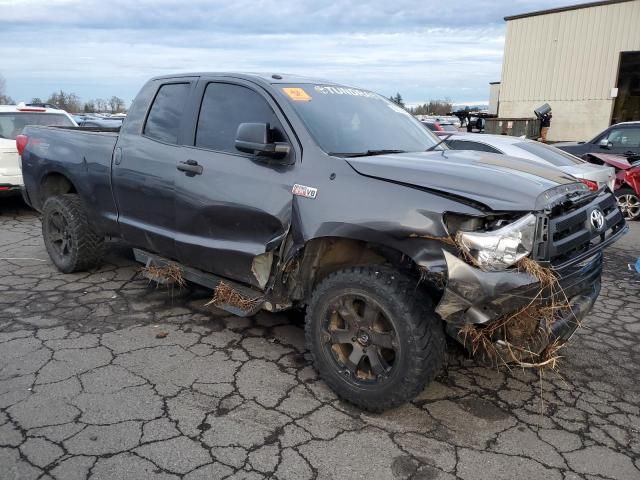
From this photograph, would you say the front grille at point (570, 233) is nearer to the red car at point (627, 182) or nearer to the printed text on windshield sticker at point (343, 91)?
the printed text on windshield sticker at point (343, 91)

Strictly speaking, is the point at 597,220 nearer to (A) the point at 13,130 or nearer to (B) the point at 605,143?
(A) the point at 13,130

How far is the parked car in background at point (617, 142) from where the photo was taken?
10.9 meters

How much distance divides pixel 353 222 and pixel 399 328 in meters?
0.63

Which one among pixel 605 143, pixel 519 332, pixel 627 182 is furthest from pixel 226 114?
pixel 605 143

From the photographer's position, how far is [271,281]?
12.0 feet

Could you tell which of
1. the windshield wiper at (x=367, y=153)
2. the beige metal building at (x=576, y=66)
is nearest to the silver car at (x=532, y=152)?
the windshield wiper at (x=367, y=153)

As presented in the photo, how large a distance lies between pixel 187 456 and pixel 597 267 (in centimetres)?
270

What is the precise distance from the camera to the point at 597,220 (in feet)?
10.7

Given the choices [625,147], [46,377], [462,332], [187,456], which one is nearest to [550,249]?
[462,332]

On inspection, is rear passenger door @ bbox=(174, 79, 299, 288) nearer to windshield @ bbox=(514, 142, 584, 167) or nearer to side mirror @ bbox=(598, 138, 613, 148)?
windshield @ bbox=(514, 142, 584, 167)

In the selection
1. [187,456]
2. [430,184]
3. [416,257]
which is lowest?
[187,456]

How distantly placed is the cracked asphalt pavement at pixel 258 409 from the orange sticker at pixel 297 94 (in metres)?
1.79

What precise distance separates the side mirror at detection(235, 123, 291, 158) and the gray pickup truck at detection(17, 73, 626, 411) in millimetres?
14

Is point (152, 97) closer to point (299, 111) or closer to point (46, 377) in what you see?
point (299, 111)
